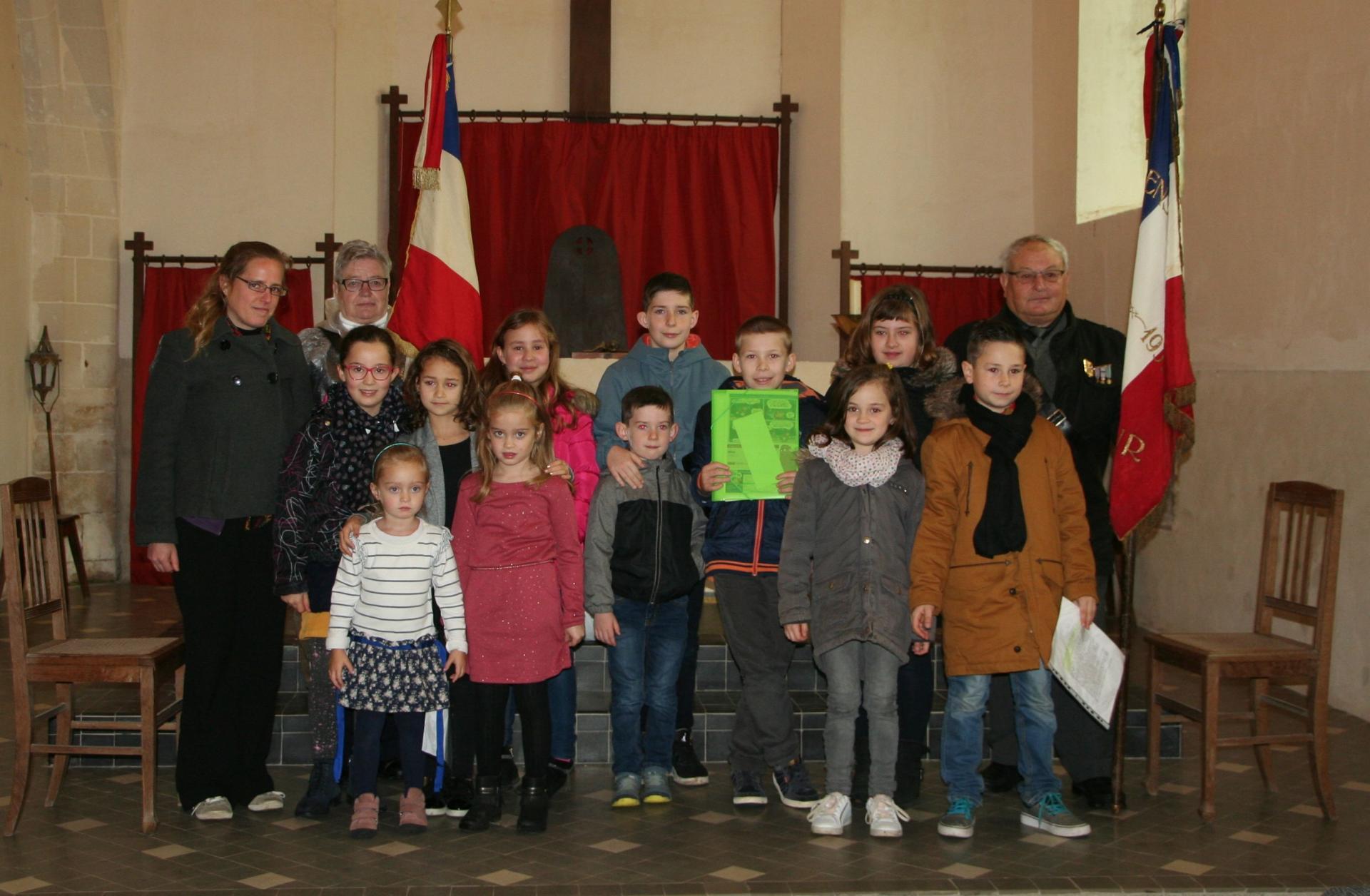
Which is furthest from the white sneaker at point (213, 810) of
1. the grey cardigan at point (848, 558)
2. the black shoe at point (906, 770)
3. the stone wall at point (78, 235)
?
the stone wall at point (78, 235)

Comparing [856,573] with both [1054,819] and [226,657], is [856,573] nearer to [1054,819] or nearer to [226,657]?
[1054,819]

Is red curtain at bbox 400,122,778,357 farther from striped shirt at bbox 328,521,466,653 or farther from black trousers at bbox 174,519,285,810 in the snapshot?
striped shirt at bbox 328,521,466,653

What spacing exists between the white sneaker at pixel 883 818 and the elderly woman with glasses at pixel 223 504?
1.81m

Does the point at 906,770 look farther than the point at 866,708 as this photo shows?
Yes

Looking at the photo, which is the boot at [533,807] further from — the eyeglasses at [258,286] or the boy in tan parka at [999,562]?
the eyeglasses at [258,286]

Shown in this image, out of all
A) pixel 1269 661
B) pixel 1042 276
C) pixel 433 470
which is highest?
pixel 1042 276

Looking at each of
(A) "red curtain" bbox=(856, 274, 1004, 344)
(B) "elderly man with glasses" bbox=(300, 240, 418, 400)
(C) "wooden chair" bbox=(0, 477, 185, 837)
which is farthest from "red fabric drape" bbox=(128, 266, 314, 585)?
(C) "wooden chair" bbox=(0, 477, 185, 837)

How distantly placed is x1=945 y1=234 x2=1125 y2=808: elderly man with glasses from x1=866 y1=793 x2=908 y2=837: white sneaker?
62cm

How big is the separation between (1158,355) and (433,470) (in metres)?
2.34

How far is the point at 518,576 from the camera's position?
12.2ft

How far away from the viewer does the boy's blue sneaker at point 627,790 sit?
155 inches

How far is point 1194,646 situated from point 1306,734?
1.54 ft

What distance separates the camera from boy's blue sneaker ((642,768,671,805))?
3.98 metres

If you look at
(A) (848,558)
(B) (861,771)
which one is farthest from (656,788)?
(A) (848,558)
